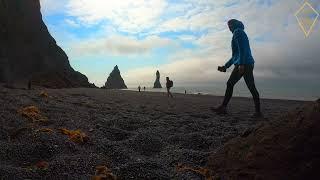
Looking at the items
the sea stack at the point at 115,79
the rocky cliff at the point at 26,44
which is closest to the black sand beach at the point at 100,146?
the rocky cliff at the point at 26,44

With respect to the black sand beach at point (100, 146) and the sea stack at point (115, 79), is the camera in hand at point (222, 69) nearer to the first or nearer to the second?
the black sand beach at point (100, 146)

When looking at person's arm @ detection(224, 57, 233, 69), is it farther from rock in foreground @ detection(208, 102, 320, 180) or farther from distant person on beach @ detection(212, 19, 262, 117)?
rock in foreground @ detection(208, 102, 320, 180)

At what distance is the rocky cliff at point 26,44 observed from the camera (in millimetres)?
31344

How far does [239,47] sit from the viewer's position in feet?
29.7

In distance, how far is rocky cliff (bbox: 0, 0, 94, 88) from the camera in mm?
31344

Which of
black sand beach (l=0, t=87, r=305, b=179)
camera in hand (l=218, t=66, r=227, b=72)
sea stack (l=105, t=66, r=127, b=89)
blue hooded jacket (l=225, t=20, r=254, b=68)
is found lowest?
black sand beach (l=0, t=87, r=305, b=179)

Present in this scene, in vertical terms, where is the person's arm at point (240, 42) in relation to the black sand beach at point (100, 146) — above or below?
above

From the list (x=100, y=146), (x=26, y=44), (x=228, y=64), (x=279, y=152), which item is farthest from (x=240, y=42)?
(x=26, y=44)

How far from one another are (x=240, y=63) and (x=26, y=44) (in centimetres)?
2956

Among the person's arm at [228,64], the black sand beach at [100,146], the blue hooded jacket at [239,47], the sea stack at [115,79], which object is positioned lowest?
the black sand beach at [100,146]

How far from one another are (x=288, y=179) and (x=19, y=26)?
34.5m

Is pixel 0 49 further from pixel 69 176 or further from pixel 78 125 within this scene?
pixel 69 176

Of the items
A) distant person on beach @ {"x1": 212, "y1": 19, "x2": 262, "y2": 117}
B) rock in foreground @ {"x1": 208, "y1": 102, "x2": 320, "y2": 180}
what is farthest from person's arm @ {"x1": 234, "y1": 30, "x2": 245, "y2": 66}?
rock in foreground @ {"x1": 208, "y1": 102, "x2": 320, "y2": 180}

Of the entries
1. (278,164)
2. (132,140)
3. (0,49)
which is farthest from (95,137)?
(0,49)
